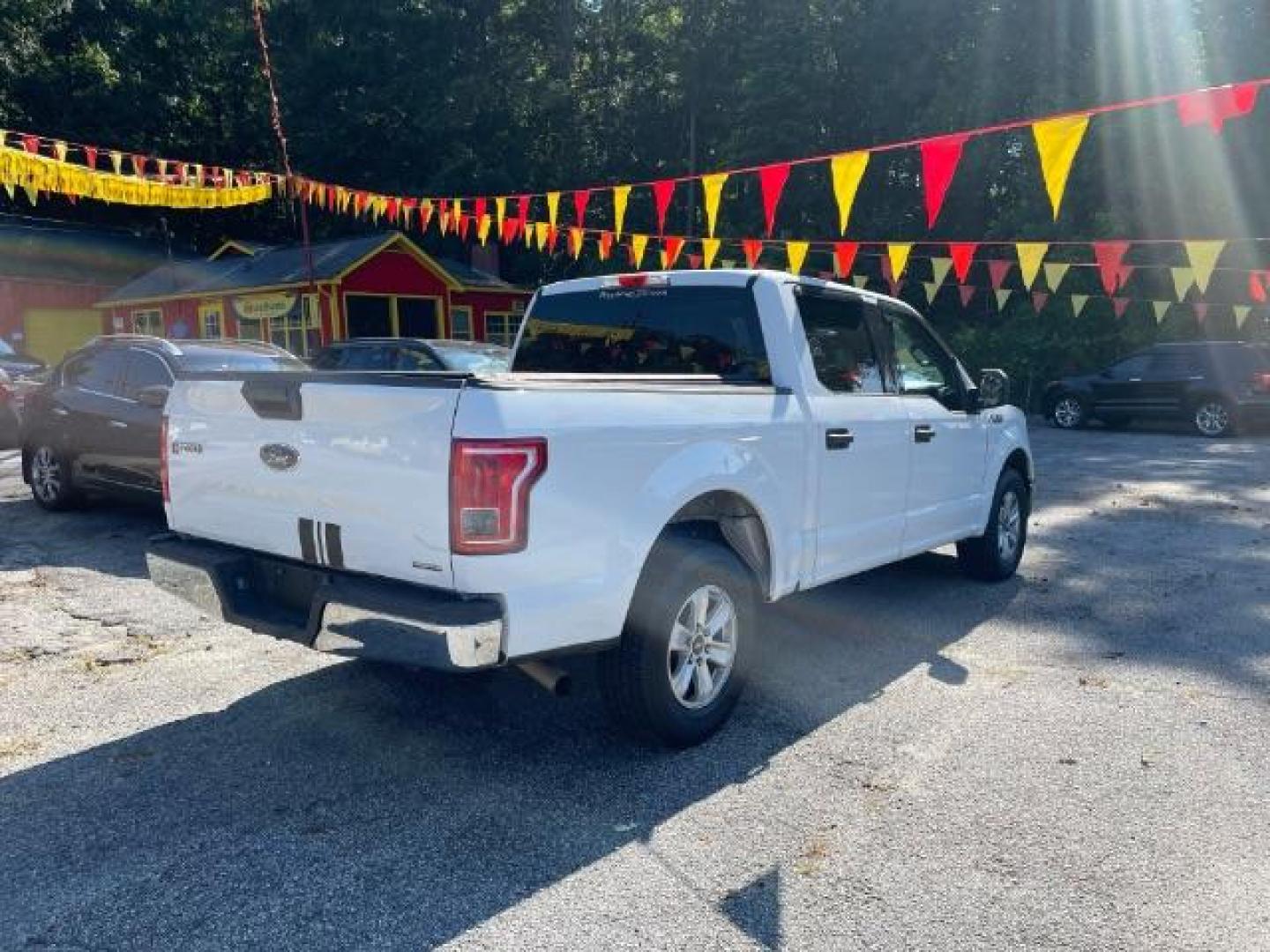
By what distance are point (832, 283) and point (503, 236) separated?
13374mm

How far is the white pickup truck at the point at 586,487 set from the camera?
3076mm

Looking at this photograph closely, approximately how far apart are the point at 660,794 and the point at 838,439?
1.91m

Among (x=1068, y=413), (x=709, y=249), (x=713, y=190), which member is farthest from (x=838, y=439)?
(x=1068, y=413)

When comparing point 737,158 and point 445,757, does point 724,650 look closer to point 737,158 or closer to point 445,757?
point 445,757

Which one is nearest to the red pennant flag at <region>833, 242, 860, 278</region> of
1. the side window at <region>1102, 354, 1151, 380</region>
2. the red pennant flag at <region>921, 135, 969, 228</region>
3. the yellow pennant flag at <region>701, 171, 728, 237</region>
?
the yellow pennant flag at <region>701, 171, 728, 237</region>

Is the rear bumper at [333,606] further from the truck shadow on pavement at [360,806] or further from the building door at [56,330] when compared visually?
the building door at [56,330]

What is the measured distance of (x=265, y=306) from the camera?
2434 centimetres

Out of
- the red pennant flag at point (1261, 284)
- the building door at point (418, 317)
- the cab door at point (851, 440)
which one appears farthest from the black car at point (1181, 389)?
the building door at point (418, 317)

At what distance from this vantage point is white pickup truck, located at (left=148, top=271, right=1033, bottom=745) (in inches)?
121

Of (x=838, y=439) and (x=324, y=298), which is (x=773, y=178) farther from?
(x=324, y=298)

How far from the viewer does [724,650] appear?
13.1ft

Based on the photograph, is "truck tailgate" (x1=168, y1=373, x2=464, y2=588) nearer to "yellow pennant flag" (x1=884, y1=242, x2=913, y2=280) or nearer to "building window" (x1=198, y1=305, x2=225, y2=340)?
"yellow pennant flag" (x1=884, y1=242, x2=913, y2=280)

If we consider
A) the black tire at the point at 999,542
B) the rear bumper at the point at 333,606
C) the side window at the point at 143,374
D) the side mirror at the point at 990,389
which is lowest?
the black tire at the point at 999,542

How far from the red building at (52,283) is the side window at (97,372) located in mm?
24690
